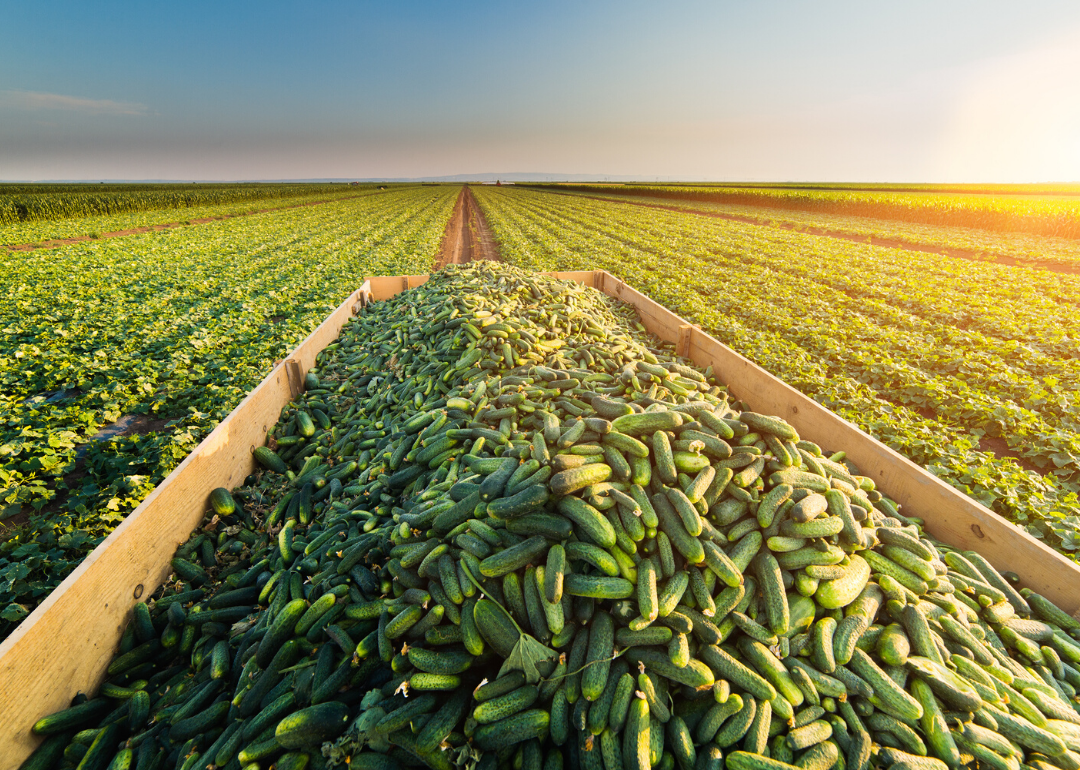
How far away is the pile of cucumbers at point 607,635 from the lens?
2.19 meters

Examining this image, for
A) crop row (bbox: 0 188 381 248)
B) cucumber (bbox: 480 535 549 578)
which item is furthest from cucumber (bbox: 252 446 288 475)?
crop row (bbox: 0 188 381 248)

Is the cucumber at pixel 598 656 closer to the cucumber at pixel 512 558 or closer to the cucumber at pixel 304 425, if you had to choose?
the cucumber at pixel 512 558

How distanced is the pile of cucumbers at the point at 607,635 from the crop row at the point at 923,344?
2789 mm

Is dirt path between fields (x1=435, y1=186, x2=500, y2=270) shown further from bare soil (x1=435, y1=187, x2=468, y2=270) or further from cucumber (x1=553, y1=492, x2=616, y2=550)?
cucumber (x1=553, y1=492, x2=616, y2=550)

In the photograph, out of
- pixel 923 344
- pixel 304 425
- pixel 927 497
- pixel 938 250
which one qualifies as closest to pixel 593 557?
pixel 927 497

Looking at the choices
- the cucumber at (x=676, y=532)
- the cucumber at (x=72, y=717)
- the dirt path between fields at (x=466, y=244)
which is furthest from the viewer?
the dirt path between fields at (x=466, y=244)

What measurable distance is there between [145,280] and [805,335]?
20.2 meters

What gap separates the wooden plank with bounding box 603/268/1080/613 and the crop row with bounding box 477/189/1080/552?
5.30 feet

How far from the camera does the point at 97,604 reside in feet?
9.03

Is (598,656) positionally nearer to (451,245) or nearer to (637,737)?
(637,737)

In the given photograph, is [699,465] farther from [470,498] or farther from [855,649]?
[470,498]

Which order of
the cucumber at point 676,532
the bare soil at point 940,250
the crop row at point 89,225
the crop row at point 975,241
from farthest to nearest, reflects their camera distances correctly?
the crop row at point 89,225, the crop row at point 975,241, the bare soil at point 940,250, the cucumber at point 676,532

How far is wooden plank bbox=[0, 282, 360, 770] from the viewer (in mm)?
2240

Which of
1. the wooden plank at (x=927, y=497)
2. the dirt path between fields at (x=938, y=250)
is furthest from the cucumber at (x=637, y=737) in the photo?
the dirt path between fields at (x=938, y=250)
